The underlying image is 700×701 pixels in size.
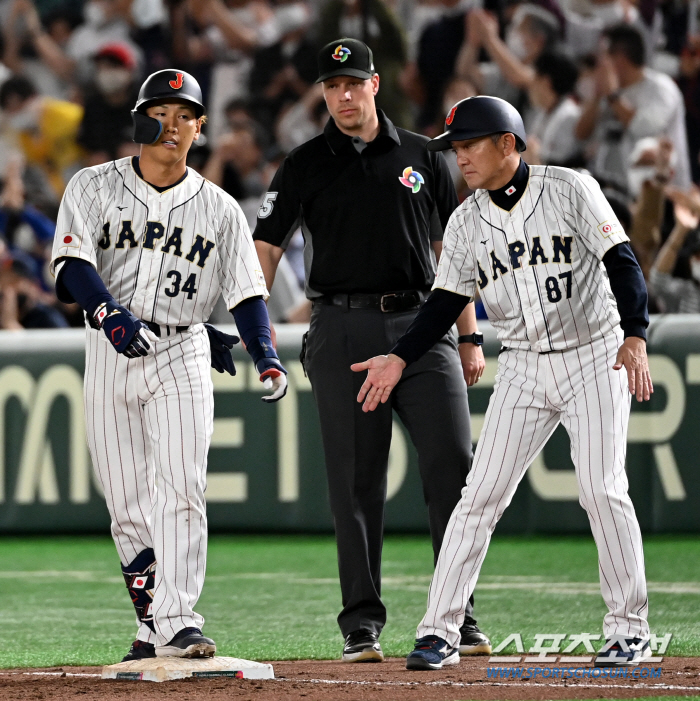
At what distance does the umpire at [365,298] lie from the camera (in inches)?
168

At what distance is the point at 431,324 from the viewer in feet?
13.1

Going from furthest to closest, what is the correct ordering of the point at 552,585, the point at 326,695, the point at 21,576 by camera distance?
the point at 21,576 → the point at 552,585 → the point at 326,695

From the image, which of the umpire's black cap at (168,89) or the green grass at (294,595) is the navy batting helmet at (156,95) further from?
the green grass at (294,595)

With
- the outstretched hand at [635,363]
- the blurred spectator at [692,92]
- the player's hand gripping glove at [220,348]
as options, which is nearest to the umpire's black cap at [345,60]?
the player's hand gripping glove at [220,348]

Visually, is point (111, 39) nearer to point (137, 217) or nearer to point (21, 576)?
point (21, 576)

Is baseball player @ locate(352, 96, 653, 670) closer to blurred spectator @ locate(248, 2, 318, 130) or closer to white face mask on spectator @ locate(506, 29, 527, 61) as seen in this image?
white face mask on spectator @ locate(506, 29, 527, 61)

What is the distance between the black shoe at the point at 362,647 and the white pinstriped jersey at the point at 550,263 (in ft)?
3.72

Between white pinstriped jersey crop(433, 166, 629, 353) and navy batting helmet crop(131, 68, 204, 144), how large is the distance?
3.42 feet

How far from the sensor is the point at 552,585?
5.97m

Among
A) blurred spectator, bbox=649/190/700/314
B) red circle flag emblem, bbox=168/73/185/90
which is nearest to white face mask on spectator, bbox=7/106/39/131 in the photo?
blurred spectator, bbox=649/190/700/314

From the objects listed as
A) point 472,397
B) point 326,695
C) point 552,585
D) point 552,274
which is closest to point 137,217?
point 552,274

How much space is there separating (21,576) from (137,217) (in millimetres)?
3512

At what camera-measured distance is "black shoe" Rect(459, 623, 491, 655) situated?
4160 mm

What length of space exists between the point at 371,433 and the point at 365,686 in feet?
3.71
